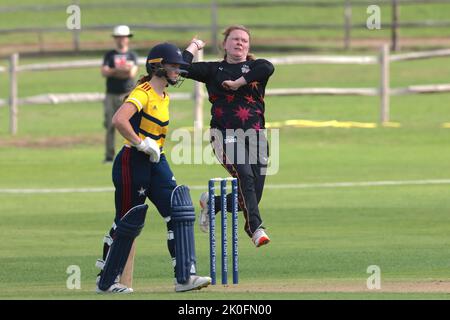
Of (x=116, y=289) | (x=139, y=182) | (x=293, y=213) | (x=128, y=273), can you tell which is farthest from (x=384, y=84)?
(x=116, y=289)

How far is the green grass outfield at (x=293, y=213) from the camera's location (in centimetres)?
1352

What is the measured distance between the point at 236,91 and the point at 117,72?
1045cm

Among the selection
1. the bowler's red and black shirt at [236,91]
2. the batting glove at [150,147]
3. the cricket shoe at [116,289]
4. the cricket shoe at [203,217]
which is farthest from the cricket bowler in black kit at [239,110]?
the cricket shoe at [116,289]

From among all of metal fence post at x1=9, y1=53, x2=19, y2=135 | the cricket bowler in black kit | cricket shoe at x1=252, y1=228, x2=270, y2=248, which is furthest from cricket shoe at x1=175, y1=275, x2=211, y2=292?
metal fence post at x1=9, y1=53, x2=19, y2=135

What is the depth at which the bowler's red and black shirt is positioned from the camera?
14242 millimetres

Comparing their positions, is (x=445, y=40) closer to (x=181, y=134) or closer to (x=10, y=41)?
(x=10, y=41)

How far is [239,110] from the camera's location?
46.9ft

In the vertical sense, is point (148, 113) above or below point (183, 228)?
above

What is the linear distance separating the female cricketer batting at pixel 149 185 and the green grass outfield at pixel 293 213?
0.26 meters

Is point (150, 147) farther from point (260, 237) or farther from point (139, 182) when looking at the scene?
point (260, 237)

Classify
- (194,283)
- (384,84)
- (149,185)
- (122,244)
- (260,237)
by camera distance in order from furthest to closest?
(384,84) < (260,237) < (149,185) < (122,244) < (194,283)

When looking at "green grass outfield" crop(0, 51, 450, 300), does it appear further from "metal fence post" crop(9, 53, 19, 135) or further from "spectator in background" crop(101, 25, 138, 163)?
"spectator in background" crop(101, 25, 138, 163)

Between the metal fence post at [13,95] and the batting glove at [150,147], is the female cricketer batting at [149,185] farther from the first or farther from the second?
the metal fence post at [13,95]

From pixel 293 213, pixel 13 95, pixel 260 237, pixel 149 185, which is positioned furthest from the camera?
pixel 13 95
